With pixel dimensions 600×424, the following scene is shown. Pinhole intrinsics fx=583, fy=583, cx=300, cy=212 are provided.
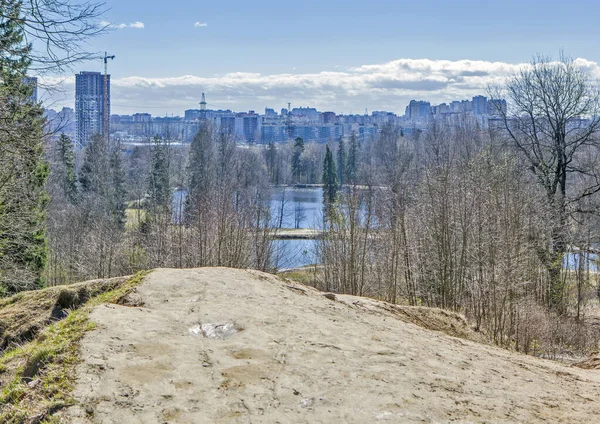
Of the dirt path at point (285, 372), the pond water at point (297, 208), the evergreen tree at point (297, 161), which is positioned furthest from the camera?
the evergreen tree at point (297, 161)

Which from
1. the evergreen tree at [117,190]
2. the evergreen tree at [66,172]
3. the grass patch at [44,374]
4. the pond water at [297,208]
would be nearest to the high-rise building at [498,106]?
the pond water at [297,208]

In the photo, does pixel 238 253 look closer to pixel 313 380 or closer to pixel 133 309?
pixel 133 309

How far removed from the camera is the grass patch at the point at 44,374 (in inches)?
152

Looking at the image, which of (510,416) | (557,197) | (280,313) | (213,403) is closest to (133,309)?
(280,313)

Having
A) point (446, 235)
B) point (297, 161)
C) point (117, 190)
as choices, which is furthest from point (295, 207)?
point (446, 235)

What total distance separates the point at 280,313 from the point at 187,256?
42.8 ft

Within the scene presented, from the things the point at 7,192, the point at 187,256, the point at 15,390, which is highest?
the point at 7,192

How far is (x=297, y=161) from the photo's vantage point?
92375mm

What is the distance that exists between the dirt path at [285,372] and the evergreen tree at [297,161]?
8490 cm

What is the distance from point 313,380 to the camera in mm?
4781

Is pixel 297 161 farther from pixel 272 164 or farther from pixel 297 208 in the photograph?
pixel 297 208

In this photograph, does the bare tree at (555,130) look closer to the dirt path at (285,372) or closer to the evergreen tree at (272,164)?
the dirt path at (285,372)

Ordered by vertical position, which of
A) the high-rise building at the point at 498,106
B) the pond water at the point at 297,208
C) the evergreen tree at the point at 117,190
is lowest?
the pond water at the point at 297,208

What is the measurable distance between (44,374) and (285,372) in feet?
6.10
